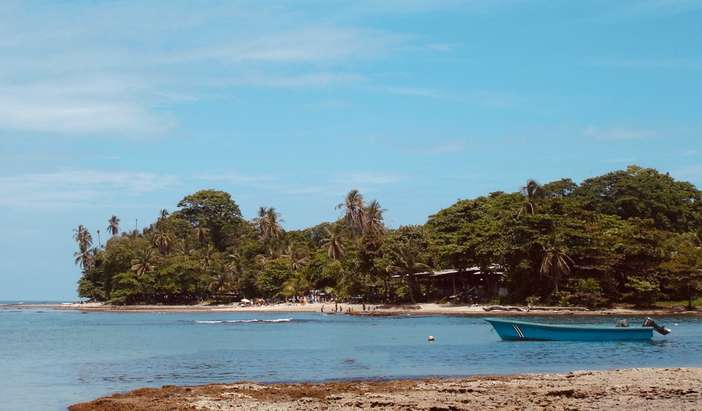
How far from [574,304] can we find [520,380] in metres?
49.5

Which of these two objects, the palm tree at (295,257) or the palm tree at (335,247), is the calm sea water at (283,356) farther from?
the palm tree at (295,257)

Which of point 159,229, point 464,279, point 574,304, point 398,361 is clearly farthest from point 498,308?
point 159,229

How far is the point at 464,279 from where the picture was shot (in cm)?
8400

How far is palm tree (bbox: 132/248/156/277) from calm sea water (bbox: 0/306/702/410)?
5334 centimetres

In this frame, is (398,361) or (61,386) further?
(398,361)

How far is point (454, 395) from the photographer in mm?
20922

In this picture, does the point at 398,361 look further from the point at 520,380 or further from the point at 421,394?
the point at 421,394

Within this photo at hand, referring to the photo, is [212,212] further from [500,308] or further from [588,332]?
[588,332]

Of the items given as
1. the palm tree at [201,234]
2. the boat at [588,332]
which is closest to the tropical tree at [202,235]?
the palm tree at [201,234]

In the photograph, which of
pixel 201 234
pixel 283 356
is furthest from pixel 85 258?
pixel 283 356

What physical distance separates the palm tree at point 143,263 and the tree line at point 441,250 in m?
0.18

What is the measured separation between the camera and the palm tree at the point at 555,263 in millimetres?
70438

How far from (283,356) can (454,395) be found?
707 inches

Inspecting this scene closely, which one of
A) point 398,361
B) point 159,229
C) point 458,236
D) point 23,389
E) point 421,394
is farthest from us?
point 159,229
